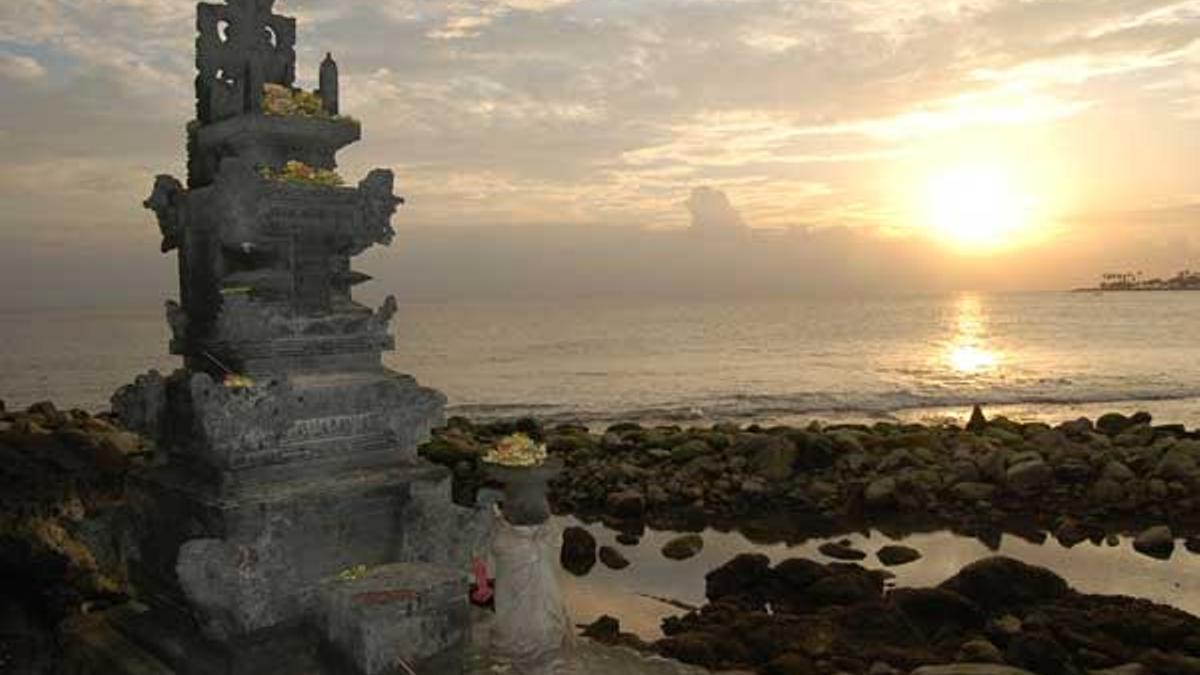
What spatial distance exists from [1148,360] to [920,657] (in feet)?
253

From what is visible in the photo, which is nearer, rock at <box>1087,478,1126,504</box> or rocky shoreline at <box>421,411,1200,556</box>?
rocky shoreline at <box>421,411,1200,556</box>

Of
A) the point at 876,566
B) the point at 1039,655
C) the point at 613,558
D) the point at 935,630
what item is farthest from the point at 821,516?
the point at 1039,655

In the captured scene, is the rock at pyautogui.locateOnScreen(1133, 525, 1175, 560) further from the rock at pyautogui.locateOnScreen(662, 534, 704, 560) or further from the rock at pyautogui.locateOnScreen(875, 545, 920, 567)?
the rock at pyautogui.locateOnScreen(662, 534, 704, 560)

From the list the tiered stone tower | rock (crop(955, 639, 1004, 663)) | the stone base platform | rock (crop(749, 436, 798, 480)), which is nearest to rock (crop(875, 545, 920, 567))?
rock (crop(749, 436, 798, 480))

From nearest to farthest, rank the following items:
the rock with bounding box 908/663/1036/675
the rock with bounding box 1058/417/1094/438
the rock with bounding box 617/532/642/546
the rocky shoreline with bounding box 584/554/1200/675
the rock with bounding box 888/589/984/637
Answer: the rock with bounding box 908/663/1036/675, the rocky shoreline with bounding box 584/554/1200/675, the rock with bounding box 888/589/984/637, the rock with bounding box 617/532/642/546, the rock with bounding box 1058/417/1094/438

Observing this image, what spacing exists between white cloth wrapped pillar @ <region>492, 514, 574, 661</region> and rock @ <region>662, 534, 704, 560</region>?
9665 millimetres

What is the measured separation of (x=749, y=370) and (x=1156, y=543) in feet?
180

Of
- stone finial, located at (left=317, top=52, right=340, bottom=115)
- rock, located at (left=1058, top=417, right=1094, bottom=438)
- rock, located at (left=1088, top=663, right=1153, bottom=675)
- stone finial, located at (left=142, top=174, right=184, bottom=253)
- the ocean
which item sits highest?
stone finial, located at (left=317, top=52, right=340, bottom=115)

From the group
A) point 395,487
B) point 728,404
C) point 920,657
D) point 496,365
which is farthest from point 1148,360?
point 395,487

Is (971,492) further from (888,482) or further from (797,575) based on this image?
(797,575)

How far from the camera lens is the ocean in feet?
159

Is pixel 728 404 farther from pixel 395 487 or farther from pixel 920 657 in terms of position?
pixel 395 487

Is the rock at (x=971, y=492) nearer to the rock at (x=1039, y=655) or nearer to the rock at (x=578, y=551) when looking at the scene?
the rock at (x=578, y=551)

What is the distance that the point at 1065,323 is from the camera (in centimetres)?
15088
